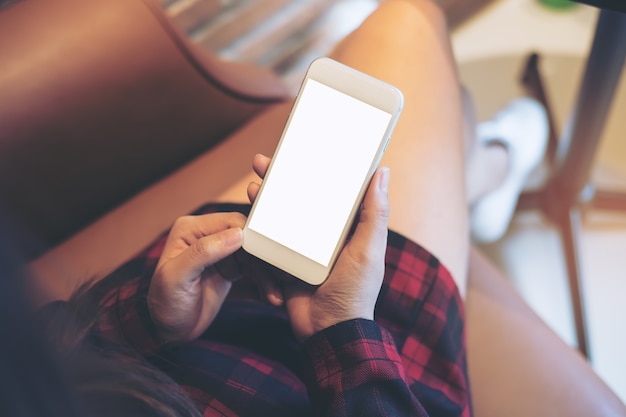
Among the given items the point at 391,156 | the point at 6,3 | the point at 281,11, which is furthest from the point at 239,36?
the point at 391,156

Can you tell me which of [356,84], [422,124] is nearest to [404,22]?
[422,124]

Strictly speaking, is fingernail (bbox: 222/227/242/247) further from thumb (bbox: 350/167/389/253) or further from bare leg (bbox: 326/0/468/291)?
Answer: bare leg (bbox: 326/0/468/291)

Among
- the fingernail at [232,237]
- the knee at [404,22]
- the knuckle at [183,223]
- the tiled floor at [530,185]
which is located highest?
the knee at [404,22]

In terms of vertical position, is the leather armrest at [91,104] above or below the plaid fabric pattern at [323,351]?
above

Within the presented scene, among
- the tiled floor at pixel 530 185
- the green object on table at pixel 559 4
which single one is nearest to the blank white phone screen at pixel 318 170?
the tiled floor at pixel 530 185

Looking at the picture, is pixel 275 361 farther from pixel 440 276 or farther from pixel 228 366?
pixel 440 276

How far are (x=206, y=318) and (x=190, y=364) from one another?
50 mm

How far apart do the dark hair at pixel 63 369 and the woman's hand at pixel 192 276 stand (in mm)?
54

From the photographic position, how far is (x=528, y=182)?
120 cm

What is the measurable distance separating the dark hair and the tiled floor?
0.81m

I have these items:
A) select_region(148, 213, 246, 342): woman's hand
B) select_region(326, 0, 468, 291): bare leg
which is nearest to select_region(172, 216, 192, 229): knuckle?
select_region(148, 213, 246, 342): woman's hand

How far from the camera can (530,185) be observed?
119 cm

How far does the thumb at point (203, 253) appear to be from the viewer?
0.48m

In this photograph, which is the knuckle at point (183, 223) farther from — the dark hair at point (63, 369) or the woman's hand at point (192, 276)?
the dark hair at point (63, 369)
